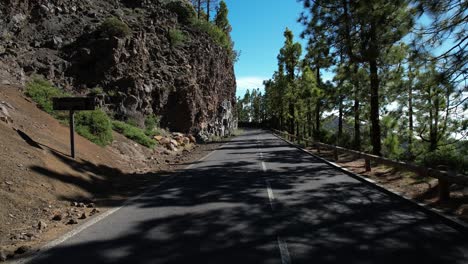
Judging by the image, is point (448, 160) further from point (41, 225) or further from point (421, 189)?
point (41, 225)

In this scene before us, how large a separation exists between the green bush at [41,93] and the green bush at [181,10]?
2884 cm

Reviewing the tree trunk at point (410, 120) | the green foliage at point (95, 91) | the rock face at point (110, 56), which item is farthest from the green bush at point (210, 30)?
the tree trunk at point (410, 120)

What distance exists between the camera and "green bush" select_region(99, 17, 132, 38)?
2659 cm

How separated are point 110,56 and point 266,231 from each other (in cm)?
2179

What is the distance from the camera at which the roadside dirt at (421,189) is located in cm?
836

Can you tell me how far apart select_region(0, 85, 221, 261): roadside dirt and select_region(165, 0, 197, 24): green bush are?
31.2m

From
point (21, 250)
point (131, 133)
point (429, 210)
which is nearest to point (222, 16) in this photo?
point (131, 133)

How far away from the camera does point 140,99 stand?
2773cm

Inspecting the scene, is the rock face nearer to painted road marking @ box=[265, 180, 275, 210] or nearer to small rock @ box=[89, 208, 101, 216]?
small rock @ box=[89, 208, 101, 216]

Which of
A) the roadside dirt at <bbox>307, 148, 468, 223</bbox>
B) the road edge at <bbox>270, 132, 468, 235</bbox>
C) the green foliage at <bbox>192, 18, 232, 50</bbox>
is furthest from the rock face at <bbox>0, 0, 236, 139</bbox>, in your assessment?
the roadside dirt at <bbox>307, 148, 468, 223</bbox>

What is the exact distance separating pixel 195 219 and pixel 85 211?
2.64 m

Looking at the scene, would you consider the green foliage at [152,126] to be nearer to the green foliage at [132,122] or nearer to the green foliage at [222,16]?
the green foliage at [132,122]

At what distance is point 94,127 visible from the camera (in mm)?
17781

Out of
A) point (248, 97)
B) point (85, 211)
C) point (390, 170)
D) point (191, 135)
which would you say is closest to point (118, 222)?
point (85, 211)
